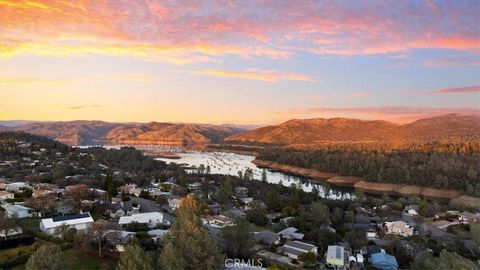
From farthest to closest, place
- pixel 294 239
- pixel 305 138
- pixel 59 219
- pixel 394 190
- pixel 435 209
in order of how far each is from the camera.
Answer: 1. pixel 305 138
2. pixel 394 190
3. pixel 435 209
4. pixel 294 239
5. pixel 59 219

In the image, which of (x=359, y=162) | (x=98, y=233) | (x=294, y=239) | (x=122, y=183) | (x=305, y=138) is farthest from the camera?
(x=305, y=138)

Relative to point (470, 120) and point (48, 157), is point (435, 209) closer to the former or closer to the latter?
point (48, 157)

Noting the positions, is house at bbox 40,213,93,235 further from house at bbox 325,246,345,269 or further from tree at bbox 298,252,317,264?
house at bbox 325,246,345,269

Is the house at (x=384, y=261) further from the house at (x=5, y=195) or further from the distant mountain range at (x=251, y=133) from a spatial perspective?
the distant mountain range at (x=251, y=133)

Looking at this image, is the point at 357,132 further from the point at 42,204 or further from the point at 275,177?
the point at 42,204

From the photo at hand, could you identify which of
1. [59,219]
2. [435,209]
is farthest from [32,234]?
[435,209]

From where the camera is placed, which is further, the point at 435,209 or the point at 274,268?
the point at 435,209

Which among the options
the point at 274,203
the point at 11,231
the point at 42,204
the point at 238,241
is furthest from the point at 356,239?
the point at 42,204
